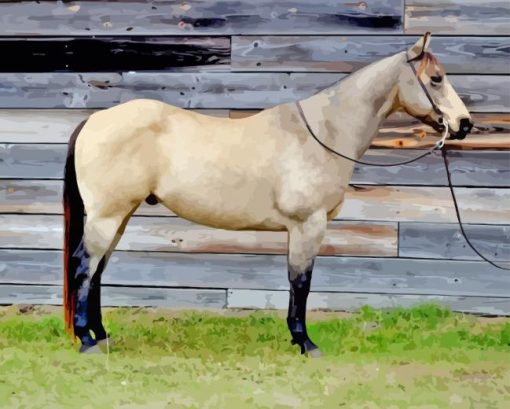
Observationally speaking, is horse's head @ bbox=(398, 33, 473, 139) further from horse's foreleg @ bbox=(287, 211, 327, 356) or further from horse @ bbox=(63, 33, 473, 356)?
horse's foreleg @ bbox=(287, 211, 327, 356)

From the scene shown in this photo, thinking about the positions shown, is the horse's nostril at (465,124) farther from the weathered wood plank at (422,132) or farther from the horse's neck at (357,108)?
the weathered wood plank at (422,132)

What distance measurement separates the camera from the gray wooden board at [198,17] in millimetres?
4336

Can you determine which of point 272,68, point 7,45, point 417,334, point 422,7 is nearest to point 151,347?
point 417,334

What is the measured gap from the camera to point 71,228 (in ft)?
11.8

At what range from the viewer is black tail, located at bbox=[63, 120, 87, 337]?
3551mm

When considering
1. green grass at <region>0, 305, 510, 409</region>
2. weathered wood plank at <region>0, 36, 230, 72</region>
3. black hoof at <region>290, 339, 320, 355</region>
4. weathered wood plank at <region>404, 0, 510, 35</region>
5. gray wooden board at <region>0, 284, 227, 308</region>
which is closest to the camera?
green grass at <region>0, 305, 510, 409</region>

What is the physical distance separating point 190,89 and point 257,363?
5.77ft

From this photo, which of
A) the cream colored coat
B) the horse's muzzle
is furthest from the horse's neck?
the horse's muzzle

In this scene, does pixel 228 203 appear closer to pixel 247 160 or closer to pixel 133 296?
pixel 247 160

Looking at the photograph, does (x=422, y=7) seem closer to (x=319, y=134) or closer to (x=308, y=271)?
(x=319, y=134)

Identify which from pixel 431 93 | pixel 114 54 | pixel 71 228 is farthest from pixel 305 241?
pixel 114 54

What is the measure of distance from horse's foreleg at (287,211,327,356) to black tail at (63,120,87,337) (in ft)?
3.38

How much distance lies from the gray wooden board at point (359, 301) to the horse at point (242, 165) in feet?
3.09

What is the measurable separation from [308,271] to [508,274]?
5.05 ft
